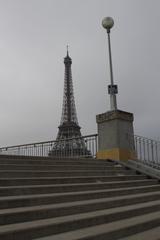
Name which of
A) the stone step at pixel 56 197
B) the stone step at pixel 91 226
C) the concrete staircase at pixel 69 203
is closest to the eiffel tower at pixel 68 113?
the concrete staircase at pixel 69 203

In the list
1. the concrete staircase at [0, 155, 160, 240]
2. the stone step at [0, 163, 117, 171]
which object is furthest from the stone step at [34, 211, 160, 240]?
the stone step at [0, 163, 117, 171]

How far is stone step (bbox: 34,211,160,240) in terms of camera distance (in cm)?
369

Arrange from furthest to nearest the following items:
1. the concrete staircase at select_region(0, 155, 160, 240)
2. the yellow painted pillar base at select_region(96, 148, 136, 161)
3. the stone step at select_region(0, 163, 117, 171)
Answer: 1. the yellow painted pillar base at select_region(96, 148, 136, 161)
2. the stone step at select_region(0, 163, 117, 171)
3. the concrete staircase at select_region(0, 155, 160, 240)

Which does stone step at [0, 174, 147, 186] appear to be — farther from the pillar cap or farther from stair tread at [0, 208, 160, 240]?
the pillar cap

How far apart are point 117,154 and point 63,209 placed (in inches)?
200

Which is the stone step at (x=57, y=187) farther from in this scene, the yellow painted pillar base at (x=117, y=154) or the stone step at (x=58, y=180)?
the yellow painted pillar base at (x=117, y=154)

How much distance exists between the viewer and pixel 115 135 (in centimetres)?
957

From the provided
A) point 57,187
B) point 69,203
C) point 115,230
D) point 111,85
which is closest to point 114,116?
point 111,85

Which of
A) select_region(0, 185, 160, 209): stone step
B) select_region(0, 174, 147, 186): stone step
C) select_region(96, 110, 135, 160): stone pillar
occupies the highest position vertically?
select_region(96, 110, 135, 160): stone pillar

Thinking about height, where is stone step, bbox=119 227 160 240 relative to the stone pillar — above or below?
below

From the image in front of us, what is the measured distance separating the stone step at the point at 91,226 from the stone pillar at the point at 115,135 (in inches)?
168

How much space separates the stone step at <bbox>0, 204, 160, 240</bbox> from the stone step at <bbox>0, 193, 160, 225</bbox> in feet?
0.43

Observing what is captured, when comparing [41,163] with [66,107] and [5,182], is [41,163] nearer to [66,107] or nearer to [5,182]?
[5,182]

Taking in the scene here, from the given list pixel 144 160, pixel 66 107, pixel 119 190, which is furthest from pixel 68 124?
pixel 119 190
